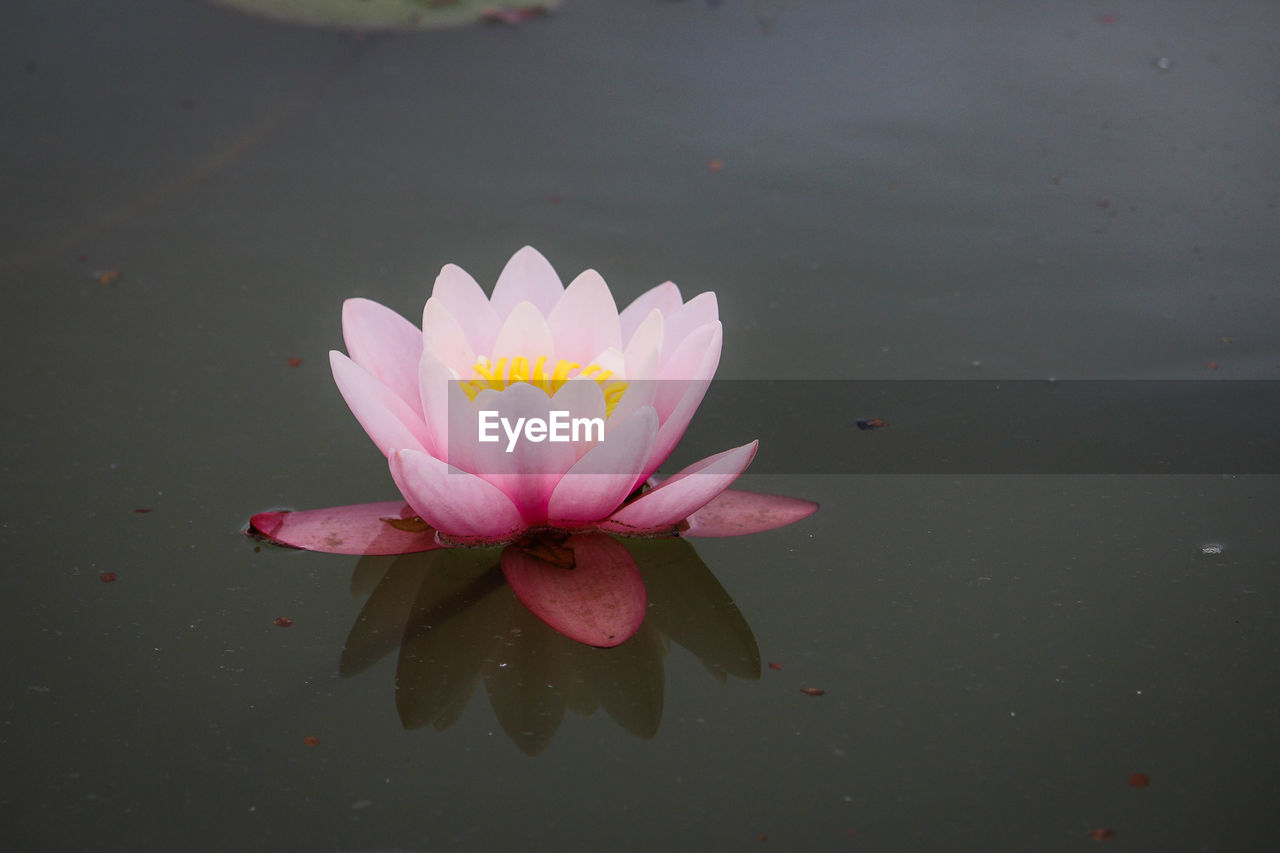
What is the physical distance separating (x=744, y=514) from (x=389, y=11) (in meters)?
1.36

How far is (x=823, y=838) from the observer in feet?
2.31

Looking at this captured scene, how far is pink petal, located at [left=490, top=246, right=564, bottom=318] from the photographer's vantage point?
1.02 metres

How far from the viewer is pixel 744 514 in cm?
98

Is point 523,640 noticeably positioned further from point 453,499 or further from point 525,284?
point 525,284

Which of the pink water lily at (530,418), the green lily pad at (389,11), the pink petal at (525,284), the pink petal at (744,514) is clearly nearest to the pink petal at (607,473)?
the pink water lily at (530,418)

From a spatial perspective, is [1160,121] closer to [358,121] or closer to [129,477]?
[358,121]

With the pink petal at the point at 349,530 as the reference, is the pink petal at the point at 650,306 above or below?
above

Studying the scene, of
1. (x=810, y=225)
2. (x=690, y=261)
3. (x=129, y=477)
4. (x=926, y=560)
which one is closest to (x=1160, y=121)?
(x=810, y=225)

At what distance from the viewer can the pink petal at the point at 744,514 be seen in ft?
3.16

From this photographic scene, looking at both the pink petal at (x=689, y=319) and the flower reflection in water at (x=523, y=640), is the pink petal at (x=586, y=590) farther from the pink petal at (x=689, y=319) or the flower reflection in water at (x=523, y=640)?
the pink petal at (x=689, y=319)

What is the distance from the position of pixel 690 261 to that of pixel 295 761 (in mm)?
843

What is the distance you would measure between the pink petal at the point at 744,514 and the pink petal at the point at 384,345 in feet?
0.91

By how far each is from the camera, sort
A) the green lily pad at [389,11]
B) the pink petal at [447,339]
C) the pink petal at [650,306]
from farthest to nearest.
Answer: the green lily pad at [389,11], the pink petal at [650,306], the pink petal at [447,339]
